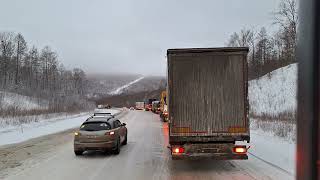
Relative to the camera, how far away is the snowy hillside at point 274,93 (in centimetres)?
4344

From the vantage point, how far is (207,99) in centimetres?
1316

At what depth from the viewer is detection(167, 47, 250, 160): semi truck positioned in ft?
42.7

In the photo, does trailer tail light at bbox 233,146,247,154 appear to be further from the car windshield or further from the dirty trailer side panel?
the car windshield

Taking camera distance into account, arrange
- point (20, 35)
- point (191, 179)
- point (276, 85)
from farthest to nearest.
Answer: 1. point (20, 35)
2. point (276, 85)
3. point (191, 179)

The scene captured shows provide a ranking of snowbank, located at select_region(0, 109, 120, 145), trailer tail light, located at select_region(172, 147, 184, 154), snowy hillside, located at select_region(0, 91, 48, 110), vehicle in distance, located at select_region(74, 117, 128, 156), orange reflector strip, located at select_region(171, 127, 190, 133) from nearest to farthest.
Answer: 1. trailer tail light, located at select_region(172, 147, 184, 154)
2. orange reflector strip, located at select_region(171, 127, 190, 133)
3. vehicle in distance, located at select_region(74, 117, 128, 156)
4. snowbank, located at select_region(0, 109, 120, 145)
5. snowy hillside, located at select_region(0, 91, 48, 110)

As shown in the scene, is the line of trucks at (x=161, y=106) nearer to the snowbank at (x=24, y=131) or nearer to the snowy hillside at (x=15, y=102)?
the snowbank at (x=24, y=131)

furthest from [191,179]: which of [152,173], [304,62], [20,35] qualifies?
[20,35]

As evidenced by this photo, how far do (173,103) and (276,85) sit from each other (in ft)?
140

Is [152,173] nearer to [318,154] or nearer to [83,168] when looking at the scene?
[83,168]

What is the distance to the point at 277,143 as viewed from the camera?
1891 centimetres

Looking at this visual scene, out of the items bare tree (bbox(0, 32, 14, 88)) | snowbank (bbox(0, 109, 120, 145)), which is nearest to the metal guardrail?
snowbank (bbox(0, 109, 120, 145))

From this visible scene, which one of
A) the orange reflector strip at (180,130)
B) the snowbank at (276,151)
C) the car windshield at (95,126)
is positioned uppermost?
the orange reflector strip at (180,130)

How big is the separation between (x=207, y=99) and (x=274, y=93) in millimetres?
39594

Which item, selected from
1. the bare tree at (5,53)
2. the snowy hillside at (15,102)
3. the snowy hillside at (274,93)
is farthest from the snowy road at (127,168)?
the bare tree at (5,53)
